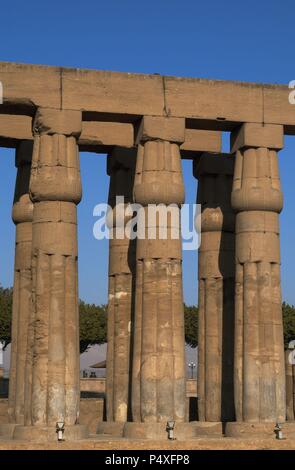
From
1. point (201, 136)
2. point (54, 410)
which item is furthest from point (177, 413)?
point (201, 136)

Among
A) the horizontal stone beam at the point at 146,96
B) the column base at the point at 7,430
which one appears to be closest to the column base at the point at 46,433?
the column base at the point at 7,430

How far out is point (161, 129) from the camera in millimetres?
38156

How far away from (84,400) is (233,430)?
8.60 metres

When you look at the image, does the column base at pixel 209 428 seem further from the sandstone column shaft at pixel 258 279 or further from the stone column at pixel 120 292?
the sandstone column shaft at pixel 258 279

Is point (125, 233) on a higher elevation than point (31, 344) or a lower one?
higher

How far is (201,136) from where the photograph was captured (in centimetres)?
4322

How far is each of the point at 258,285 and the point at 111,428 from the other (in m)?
8.42

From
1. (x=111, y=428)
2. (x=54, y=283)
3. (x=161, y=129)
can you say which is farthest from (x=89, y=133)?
(x=111, y=428)

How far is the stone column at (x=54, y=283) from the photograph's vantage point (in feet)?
117

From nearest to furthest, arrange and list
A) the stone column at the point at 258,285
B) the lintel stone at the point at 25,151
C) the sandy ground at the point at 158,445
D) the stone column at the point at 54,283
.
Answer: the sandy ground at the point at 158,445 → the stone column at the point at 54,283 → the stone column at the point at 258,285 → the lintel stone at the point at 25,151

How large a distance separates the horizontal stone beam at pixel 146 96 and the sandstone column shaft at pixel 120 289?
4.73 metres

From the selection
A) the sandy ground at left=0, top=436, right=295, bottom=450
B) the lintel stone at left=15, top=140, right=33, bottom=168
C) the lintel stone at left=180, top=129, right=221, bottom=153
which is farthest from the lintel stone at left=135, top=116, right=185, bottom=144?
the sandy ground at left=0, top=436, right=295, bottom=450

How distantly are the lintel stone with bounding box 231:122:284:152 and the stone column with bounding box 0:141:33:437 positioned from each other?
8848mm
